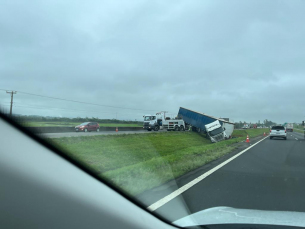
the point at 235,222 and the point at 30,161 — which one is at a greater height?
the point at 30,161

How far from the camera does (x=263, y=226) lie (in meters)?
3.54

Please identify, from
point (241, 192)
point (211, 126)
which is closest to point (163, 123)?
point (211, 126)

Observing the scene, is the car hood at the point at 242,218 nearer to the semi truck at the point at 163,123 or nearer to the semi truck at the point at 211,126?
the semi truck at the point at 211,126

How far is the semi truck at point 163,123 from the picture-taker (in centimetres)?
4153

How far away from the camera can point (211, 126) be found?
95.1 ft

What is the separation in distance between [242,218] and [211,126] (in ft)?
83.7

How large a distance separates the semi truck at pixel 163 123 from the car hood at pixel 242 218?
121 ft

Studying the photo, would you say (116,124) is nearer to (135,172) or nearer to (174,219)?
(135,172)

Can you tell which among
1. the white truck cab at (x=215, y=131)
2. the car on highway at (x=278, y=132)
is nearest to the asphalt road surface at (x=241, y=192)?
the white truck cab at (x=215, y=131)

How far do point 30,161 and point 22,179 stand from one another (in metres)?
0.23

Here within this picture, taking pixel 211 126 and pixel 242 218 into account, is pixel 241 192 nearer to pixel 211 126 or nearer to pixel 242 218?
pixel 242 218

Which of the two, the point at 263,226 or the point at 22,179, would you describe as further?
the point at 263,226

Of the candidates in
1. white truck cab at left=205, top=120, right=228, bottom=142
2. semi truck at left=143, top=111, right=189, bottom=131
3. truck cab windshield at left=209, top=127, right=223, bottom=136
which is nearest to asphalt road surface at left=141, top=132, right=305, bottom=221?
white truck cab at left=205, top=120, right=228, bottom=142

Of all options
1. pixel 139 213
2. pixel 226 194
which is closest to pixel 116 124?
pixel 226 194
